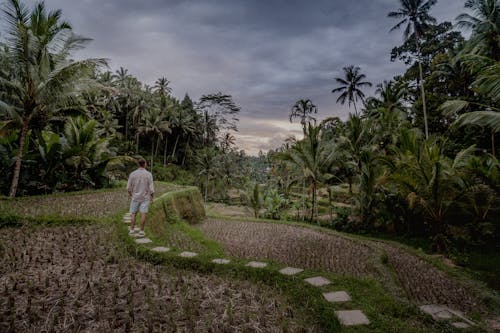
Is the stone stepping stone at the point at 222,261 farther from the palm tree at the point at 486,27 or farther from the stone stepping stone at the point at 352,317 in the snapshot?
the palm tree at the point at 486,27

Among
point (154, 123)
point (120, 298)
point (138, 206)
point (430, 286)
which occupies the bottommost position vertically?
point (430, 286)

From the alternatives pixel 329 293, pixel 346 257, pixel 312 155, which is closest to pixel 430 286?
pixel 346 257

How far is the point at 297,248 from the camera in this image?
827cm

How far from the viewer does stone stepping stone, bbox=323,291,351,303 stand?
3.00 meters

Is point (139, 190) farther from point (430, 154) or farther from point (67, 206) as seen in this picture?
point (430, 154)

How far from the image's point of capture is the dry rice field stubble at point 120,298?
2402mm

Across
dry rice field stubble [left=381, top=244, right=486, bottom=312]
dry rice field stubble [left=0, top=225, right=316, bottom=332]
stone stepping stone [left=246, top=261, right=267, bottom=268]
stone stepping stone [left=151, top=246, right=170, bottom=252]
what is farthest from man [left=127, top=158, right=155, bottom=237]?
dry rice field stubble [left=381, top=244, right=486, bottom=312]

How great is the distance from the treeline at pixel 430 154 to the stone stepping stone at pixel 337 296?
4680 mm

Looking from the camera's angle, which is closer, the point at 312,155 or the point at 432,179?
the point at 432,179

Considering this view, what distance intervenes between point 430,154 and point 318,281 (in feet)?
23.5

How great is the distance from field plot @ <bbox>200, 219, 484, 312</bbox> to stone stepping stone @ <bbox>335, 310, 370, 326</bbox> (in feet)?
11.7

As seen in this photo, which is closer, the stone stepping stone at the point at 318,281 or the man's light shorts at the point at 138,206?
the stone stepping stone at the point at 318,281

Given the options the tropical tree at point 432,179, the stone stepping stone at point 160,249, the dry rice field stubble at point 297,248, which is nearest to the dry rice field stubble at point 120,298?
the stone stepping stone at point 160,249

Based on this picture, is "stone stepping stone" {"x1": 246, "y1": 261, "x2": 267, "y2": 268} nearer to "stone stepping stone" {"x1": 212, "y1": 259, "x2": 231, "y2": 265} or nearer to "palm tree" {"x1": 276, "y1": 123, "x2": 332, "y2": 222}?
"stone stepping stone" {"x1": 212, "y1": 259, "x2": 231, "y2": 265}
